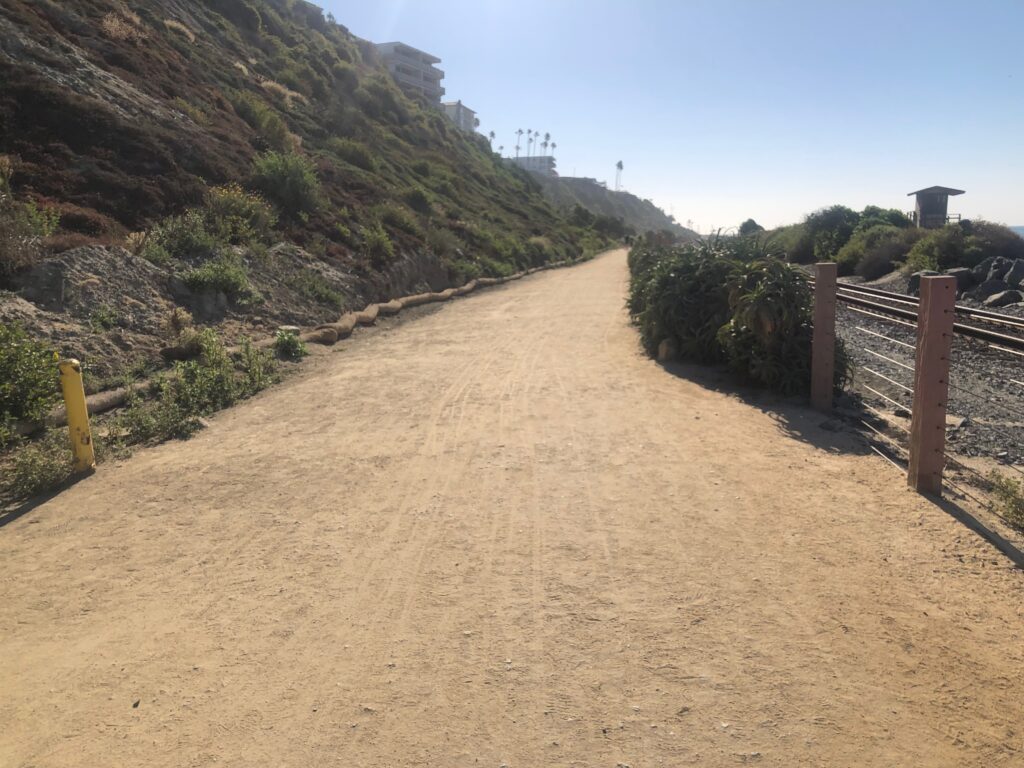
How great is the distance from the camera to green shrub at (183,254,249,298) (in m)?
10.7

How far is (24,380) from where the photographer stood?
243 inches

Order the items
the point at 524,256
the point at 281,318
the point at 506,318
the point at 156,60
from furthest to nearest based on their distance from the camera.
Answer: the point at 524,256 → the point at 156,60 → the point at 506,318 → the point at 281,318

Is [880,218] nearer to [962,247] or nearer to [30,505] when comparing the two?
[962,247]

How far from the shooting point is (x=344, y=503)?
5051 millimetres

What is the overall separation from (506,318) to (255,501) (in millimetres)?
10577

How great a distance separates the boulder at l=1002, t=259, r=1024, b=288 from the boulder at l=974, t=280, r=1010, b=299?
0.16 m

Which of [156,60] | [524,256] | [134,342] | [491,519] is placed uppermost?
[156,60]

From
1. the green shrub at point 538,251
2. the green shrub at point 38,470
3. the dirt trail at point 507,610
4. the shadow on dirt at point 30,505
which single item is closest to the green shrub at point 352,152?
the green shrub at point 538,251

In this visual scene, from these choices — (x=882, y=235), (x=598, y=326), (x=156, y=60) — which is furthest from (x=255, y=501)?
(x=882, y=235)

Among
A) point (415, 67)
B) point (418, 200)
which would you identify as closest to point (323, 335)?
point (418, 200)

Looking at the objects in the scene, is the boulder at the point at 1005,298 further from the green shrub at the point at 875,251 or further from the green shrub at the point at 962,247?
the green shrub at the point at 875,251

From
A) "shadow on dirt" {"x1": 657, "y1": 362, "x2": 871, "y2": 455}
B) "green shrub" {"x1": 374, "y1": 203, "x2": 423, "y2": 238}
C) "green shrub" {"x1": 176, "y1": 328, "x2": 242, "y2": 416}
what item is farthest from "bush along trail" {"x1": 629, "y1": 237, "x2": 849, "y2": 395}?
"green shrub" {"x1": 374, "y1": 203, "x2": 423, "y2": 238}

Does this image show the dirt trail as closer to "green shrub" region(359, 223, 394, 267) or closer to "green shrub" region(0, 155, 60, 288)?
"green shrub" region(0, 155, 60, 288)

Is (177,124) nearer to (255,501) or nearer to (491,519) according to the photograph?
(255,501)
